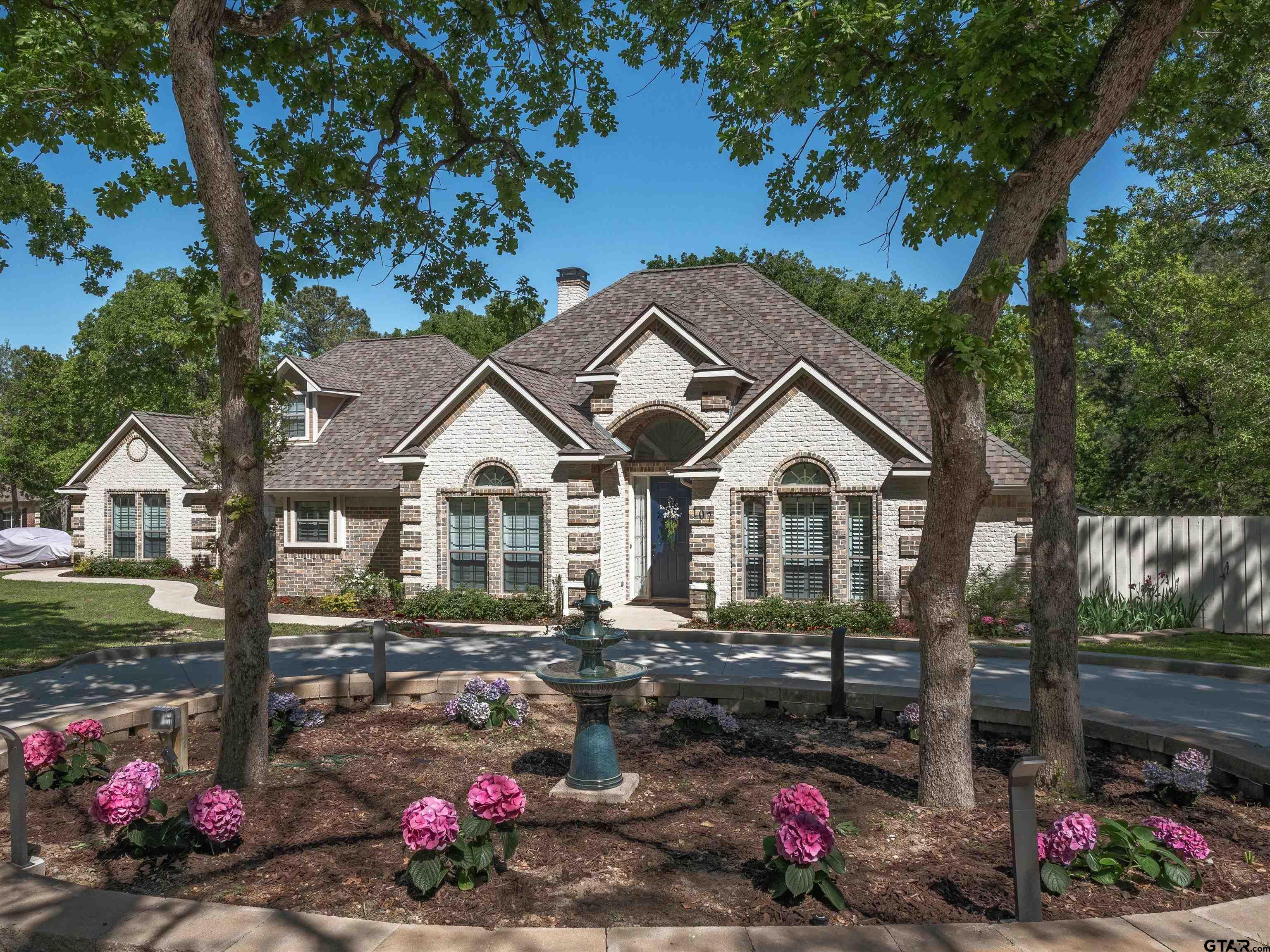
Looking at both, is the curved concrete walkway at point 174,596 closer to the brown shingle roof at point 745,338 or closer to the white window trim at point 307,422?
the white window trim at point 307,422

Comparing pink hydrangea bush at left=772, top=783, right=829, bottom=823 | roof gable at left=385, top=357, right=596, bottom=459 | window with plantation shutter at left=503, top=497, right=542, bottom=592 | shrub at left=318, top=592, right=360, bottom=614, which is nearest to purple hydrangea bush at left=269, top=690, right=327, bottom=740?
pink hydrangea bush at left=772, top=783, right=829, bottom=823

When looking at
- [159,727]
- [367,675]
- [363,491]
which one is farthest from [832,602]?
[159,727]

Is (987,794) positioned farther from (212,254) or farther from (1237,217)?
(1237,217)

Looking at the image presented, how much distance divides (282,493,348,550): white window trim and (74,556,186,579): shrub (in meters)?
7.64

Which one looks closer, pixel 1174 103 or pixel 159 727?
pixel 159 727

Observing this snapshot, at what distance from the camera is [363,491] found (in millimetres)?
21719

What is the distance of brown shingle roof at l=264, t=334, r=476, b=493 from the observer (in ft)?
73.3

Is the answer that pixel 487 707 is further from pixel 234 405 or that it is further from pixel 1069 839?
pixel 1069 839

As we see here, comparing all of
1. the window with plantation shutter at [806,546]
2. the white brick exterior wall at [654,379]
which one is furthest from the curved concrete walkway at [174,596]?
the window with plantation shutter at [806,546]

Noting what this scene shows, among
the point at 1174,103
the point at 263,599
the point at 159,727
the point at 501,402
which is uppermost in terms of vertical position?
the point at 1174,103

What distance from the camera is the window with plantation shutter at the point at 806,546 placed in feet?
58.3

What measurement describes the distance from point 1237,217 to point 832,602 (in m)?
11.9

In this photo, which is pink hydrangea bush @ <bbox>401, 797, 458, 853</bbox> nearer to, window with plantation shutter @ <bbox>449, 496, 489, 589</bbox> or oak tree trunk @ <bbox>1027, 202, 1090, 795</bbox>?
oak tree trunk @ <bbox>1027, 202, 1090, 795</bbox>

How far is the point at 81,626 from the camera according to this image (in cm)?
1714
